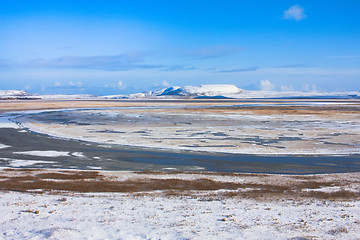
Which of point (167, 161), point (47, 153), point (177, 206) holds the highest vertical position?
point (47, 153)

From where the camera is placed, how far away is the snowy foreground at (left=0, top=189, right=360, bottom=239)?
749 cm

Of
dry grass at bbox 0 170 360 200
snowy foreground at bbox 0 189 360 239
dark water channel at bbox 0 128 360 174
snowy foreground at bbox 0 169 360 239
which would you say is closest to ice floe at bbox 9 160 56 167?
dark water channel at bbox 0 128 360 174

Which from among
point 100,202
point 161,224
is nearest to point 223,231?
point 161,224

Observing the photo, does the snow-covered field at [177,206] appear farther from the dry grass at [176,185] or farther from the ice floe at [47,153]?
the ice floe at [47,153]

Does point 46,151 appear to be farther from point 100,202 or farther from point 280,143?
point 280,143

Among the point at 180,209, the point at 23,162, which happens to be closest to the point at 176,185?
the point at 180,209

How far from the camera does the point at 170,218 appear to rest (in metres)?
8.48

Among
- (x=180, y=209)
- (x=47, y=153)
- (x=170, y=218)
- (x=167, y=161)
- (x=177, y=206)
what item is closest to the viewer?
(x=170, y=218)

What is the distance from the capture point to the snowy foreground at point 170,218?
7.49 metres

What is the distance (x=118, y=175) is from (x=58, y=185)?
2.49 metres

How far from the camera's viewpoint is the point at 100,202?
9797 mm

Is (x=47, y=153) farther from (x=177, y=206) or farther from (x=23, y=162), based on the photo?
(x=177, y=206)

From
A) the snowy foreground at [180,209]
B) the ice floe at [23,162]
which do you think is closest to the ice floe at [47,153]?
the ice floe at [23,162]

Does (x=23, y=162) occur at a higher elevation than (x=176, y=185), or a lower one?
higher
